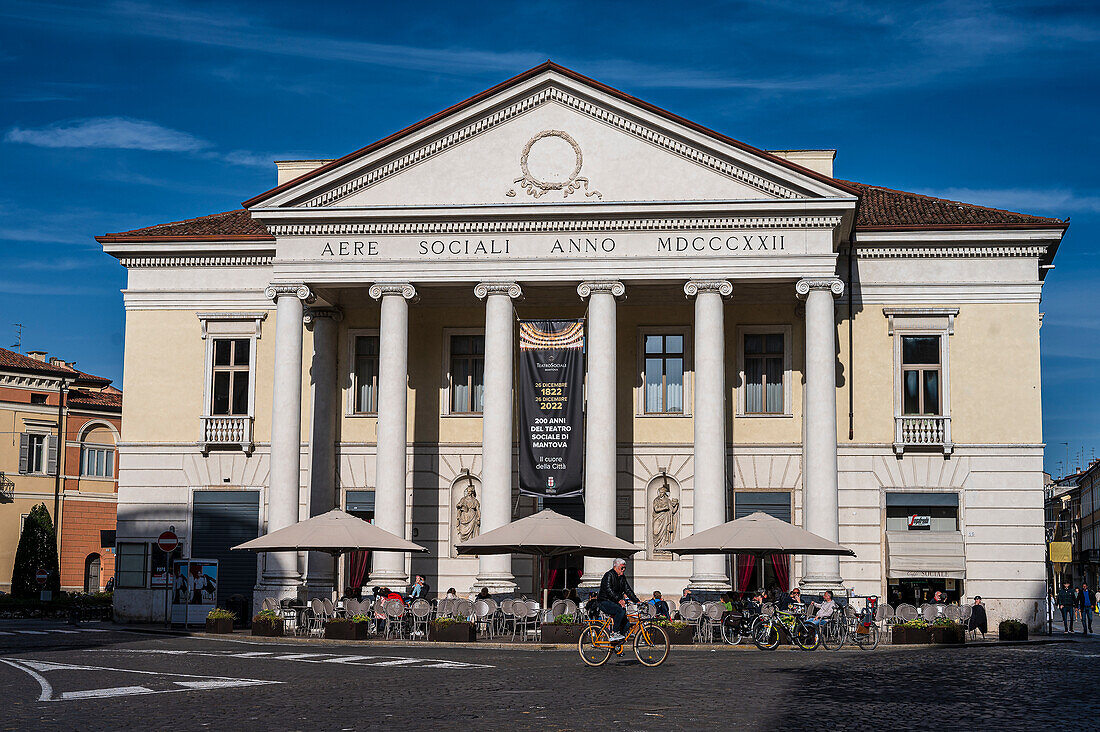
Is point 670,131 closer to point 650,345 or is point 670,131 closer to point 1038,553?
point 650,345

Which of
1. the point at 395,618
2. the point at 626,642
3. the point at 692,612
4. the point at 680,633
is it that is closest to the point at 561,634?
the point at 680,633

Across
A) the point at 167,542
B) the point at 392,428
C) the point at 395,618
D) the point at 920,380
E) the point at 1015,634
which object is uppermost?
the point at 920,380

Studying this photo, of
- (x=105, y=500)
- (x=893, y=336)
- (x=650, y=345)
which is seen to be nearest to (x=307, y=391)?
(x=650, y=345)

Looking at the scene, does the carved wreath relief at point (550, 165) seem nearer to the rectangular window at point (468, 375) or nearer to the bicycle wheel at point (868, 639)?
the rectangular window at point (468, 375)

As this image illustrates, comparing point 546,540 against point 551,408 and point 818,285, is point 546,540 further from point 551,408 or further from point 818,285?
point 818,285

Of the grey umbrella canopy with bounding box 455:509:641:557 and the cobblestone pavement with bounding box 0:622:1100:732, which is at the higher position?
the grey umbrella canopy with bounding box 455:509:641:557

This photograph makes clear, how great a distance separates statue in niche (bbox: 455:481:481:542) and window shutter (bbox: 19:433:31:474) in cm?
3516

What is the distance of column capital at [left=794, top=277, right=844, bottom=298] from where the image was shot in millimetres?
32956

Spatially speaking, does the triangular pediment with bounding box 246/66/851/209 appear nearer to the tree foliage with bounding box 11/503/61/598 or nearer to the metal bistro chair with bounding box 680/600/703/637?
the metal bistro chair with bounding box 680/600/703/637

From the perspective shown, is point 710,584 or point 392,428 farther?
point 392,428

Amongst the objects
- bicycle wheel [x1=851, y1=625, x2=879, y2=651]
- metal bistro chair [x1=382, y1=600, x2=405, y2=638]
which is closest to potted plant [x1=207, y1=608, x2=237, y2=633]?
metal bistro chair [x1=382, y1=600, x2=405, y2=638]

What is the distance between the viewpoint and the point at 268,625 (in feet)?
97.6

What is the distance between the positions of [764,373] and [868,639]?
9.88 meters

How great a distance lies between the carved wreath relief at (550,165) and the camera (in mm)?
34312
